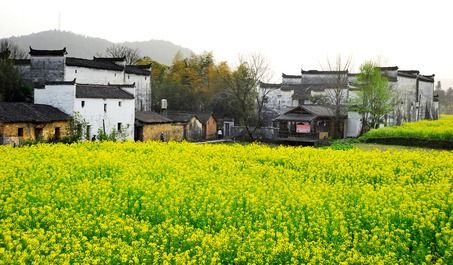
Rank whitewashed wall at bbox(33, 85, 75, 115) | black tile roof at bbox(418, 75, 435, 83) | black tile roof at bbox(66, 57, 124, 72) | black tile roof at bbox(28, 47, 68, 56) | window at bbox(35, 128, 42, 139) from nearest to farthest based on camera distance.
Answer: window at bbox(35, 128, 42, 139)
whitewashed wall at bbox(33, 85, 75, 115)
black tile roof at bbox(28, 47, 68, 56)
black tile roof at bbox(66, 57, 124, 72)
black tile roof at bbox(418, 75, 435, 83)

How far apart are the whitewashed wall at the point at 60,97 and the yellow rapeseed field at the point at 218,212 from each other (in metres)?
16.9

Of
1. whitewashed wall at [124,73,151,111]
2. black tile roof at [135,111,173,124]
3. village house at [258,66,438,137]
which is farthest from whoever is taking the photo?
village house at [258,66,438,137]

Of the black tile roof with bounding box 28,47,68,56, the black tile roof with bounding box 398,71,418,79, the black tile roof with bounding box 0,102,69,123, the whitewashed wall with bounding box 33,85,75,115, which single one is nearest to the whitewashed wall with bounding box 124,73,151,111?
the black tile roof with bounding box 28,47,68,56

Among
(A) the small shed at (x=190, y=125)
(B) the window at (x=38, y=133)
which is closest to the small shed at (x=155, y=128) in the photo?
(A) the small shed at (x=190, y=125)

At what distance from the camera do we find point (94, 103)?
3856cm

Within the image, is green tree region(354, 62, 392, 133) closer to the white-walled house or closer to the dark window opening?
the white-walled house

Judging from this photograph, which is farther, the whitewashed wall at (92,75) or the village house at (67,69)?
the whitewashed wall at (92,75)

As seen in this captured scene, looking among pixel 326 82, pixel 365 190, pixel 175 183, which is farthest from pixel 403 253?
pixel 326 82

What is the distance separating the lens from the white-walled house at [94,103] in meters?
36.7

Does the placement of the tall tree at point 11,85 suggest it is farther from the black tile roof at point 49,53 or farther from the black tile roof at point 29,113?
the black tile roof at point 29,113

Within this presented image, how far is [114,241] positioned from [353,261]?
14.3 ft

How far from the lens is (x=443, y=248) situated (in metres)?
9.90

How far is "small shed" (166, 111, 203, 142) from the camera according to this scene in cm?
4812

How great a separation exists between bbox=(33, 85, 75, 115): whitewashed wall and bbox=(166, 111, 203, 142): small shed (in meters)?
12.3
